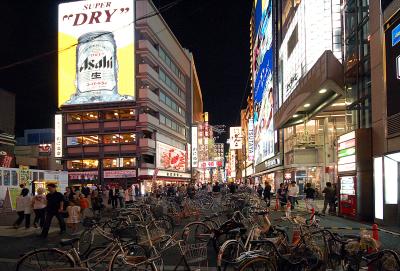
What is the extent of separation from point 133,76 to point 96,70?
5.90 meters

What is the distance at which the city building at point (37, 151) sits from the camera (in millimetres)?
66750

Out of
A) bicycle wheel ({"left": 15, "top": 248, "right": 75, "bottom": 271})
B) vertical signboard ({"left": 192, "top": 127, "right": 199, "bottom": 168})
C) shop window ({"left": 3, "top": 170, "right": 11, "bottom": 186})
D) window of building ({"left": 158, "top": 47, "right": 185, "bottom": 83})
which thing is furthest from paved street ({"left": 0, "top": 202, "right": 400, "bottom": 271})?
vertical signboard ({"left": 192, "top": 127, "right": 199, "bottom": 168})

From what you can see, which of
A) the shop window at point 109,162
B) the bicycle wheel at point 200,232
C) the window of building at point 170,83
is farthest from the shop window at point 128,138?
the bicycle wheel at point 200,232

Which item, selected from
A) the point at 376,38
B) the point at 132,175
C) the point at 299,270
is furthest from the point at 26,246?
the point at 132,175

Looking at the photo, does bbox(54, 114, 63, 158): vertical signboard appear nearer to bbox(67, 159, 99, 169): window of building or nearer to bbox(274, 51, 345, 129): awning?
bbox(67, 159, 99, 169): window of building

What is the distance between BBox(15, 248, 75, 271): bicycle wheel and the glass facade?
16.0 m

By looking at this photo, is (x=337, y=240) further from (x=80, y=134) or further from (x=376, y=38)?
(x=80, y=134)

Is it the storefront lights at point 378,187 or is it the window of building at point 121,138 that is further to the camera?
the window of building at point 121,138

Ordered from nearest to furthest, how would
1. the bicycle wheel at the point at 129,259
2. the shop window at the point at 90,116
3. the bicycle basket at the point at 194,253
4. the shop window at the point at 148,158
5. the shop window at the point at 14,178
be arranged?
1. the bicycle wheel at the point at 129,259
2. the bicycle basket at the point at 194,253
3. the shop window at the point at 14,178
4. the shop window at the point at 148,158
5. the shop window at the point at 90,116

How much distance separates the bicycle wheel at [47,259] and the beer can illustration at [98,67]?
56.9 meters

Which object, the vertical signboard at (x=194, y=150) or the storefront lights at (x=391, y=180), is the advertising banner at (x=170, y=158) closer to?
the vertical signboard at (x=194, y=150)

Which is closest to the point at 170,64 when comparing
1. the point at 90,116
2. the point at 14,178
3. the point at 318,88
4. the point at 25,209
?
the point at 90,116

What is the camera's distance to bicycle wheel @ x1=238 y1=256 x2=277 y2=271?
6.54 metres

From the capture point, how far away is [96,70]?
6400cm
